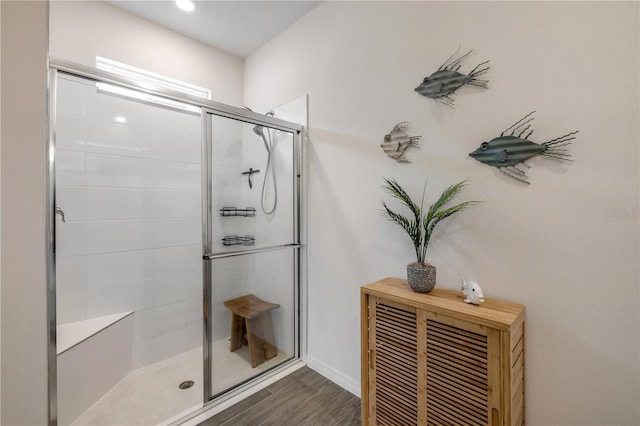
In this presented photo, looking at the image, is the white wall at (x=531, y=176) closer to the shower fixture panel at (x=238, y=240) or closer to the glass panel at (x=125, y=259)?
the shower fixture panel at (x=238, y=240)

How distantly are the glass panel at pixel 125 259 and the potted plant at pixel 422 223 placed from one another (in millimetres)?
1742

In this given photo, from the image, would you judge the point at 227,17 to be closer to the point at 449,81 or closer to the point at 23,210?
the point at 449,81

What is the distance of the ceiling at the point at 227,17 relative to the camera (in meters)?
2.10

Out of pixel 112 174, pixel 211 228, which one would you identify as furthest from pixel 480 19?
pixel 112 174

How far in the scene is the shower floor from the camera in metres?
1.68

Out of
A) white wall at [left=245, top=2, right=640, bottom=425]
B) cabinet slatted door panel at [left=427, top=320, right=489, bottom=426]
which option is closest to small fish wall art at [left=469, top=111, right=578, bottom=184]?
white wall at [left=245, top=2, right=640, bottom=425]

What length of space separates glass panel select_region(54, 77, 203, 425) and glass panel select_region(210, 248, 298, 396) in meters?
0.35

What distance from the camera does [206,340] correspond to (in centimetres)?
178

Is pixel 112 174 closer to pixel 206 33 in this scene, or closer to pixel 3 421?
pixel 206 33

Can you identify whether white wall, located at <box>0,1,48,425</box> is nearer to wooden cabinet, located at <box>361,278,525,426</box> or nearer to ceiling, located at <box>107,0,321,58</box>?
wooden cabinet, located at <box>361,278,525,426</box>

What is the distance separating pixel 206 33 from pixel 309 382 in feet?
10.2

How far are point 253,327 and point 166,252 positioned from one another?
3.44ft

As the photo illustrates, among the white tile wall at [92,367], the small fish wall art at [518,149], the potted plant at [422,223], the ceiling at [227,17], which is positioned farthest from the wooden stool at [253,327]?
the ceiling at [227,17]

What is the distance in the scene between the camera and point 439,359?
46.8 inches
